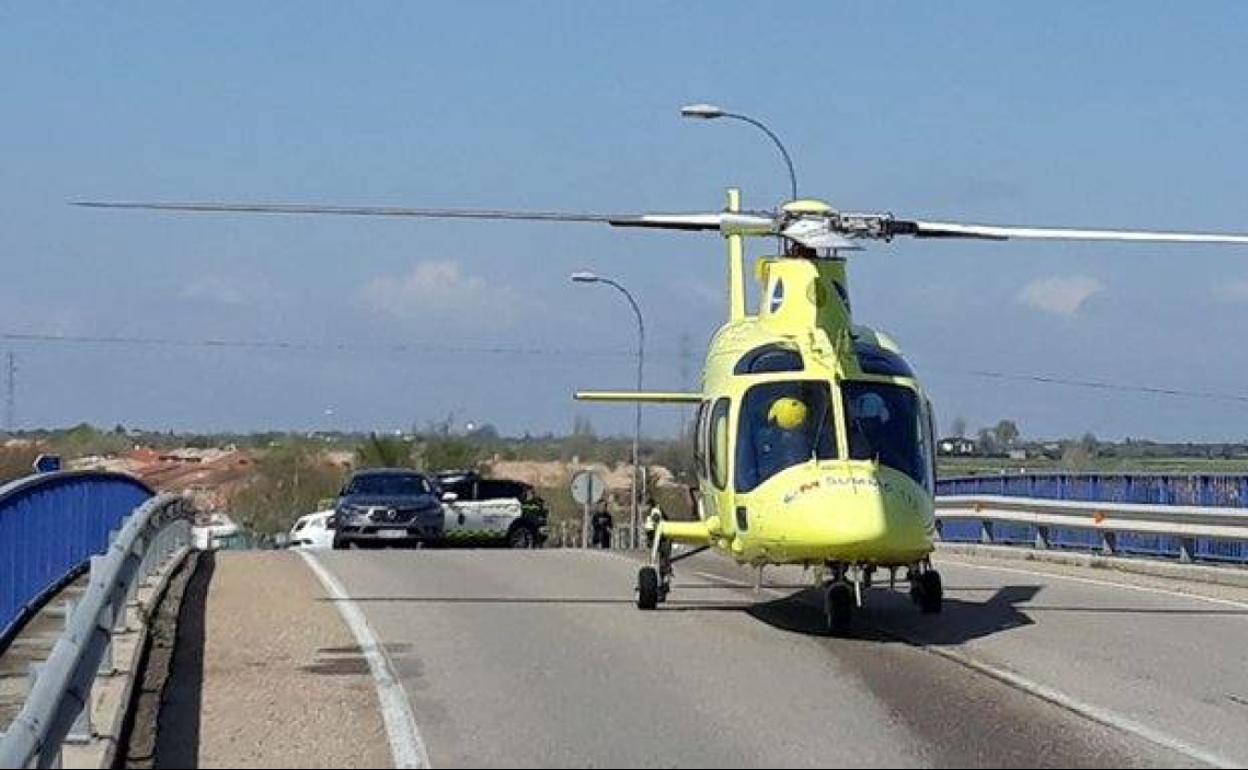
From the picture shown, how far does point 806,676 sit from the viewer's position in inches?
563

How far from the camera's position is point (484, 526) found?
46719 millimetres

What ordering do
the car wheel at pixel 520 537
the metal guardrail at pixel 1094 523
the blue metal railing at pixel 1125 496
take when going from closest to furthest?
1. the metal guardrail at pixel 1094 523
2. the blue metal railing at pixel 1125 496
3. the car wheel at pixel 520 537

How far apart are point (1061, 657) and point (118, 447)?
65.6 m

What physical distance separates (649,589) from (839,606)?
8.61ft

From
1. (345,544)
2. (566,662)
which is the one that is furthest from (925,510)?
(345,544)

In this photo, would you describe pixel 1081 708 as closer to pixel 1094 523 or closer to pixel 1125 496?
pixel 1094 523

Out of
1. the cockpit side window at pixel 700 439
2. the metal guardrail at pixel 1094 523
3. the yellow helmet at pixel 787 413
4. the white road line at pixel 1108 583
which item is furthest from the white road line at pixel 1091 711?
the metal guardrail at pixel 1094 523

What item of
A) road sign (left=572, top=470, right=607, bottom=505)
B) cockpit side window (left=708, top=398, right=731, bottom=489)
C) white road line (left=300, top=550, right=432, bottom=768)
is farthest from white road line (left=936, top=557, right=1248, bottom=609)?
road sign (left=572, top=470, right=607, bottom=505)

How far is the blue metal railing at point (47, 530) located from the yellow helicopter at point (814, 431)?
307 centimetres

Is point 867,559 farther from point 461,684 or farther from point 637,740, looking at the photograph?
point 637,740

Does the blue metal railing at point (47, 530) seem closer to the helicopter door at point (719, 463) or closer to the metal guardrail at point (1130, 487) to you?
the helicopter door at point (719, 463)

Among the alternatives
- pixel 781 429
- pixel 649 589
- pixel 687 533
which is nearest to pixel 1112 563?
pixel 687 533

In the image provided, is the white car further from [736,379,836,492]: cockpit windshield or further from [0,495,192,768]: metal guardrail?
[0,495,192,768]: metal guardrail

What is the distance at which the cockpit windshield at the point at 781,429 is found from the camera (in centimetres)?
1744
